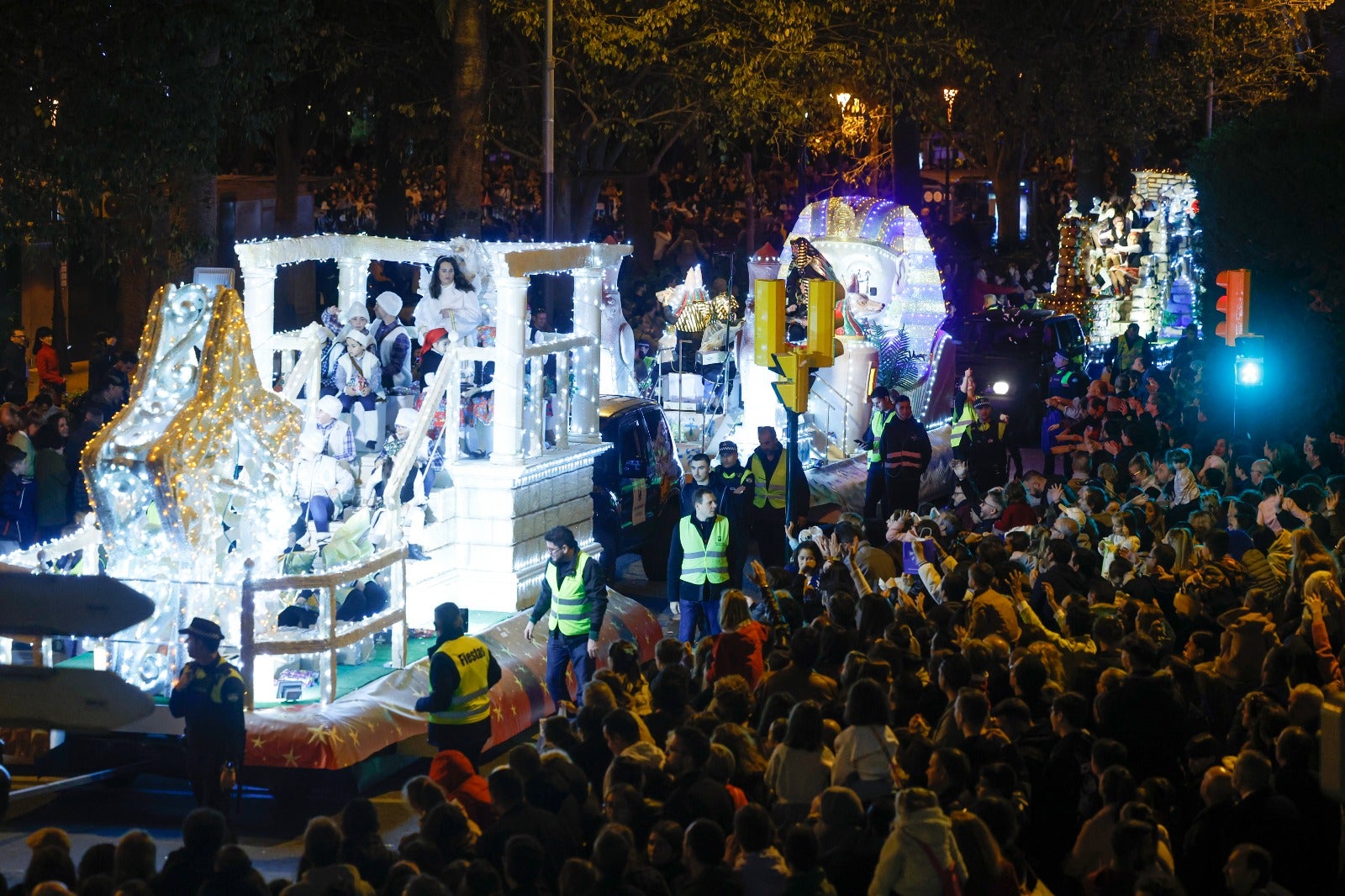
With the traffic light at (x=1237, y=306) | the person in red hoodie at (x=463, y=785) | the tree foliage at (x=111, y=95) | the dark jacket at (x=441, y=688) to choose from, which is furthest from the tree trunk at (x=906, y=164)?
the person in red hoodie at (x=463, y=785)

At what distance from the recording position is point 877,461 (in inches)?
708

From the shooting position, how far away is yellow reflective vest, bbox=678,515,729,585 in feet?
44.3

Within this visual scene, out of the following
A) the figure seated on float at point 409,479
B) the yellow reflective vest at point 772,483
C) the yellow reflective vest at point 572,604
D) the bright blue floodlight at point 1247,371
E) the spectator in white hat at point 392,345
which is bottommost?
the yellow reflective vest at point 572,604

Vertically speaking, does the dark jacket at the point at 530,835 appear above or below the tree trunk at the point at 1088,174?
below

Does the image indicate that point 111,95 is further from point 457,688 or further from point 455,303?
point 457,688

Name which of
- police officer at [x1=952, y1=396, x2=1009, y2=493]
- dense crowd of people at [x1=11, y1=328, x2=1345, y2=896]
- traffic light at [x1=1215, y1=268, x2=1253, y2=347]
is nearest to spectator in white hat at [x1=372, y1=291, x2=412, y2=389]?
dense crowd of people at [x1=11, y1=328, x2=1345, y2=896]

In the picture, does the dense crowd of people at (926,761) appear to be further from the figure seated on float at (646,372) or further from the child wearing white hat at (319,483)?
the figure seated on float at (646,372)

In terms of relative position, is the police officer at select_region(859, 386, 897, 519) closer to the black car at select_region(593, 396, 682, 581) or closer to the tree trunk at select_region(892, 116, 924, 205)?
the black car at select_region(593, 396, 682, 581)

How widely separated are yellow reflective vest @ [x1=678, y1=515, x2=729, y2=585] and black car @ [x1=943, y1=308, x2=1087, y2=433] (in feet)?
38.8

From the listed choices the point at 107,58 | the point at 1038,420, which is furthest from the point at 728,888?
the point at 1038,420

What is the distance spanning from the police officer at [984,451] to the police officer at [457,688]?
9.06 m

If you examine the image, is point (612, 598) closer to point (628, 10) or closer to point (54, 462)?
point (54, 462)

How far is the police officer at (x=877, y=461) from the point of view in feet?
59.1

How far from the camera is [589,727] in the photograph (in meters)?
8.68
